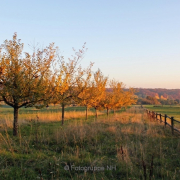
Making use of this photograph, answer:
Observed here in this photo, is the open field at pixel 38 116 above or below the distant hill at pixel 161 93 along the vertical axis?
below

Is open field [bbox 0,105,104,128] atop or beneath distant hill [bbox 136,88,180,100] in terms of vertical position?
beneath

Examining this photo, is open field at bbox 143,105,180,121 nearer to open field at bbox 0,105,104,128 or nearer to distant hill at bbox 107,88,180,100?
open field at bbox 0,105,104,128

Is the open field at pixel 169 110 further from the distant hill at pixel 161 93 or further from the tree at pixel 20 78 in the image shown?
the distant hill at pixel 161 93

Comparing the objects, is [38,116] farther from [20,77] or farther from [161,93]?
[161,93]

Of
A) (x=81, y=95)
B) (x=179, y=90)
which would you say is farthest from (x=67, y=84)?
(x=179, y=90)

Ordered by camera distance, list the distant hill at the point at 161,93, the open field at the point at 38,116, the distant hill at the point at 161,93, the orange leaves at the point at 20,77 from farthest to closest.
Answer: the distant hill at the point at 161,93 → the distant hill at the point at 161,93 → the open field at the point at 38,116 → the orange leaves at the point at 20,77

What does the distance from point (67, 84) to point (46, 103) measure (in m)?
3.67

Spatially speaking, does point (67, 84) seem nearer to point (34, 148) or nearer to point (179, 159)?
point (34, 148)

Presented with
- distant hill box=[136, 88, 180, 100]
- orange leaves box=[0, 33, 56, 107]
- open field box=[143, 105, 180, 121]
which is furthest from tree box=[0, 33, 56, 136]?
distant hill box=[136, 88, 180, 100]

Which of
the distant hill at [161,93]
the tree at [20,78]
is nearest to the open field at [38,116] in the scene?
the tree at [20,78]

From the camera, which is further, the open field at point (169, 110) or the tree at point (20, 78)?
the open field at point (169, 110)

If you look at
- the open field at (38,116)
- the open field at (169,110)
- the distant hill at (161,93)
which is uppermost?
the distant hill at (161,93)

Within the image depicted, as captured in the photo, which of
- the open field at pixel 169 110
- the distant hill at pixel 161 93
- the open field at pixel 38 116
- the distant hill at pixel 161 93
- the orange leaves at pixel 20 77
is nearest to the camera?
the orange leaves at pixel 20 77

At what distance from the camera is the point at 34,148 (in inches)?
310
